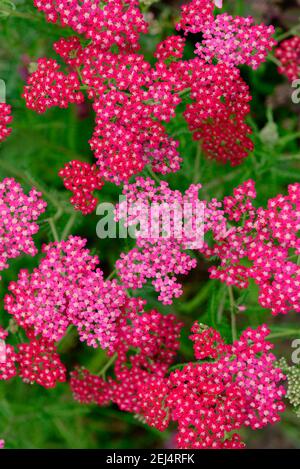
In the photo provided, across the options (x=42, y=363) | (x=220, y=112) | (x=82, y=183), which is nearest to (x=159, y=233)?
(x=82, y=183)

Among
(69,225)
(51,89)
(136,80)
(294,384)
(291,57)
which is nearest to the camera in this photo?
(136,80)

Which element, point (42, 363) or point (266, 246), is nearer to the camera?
point (266, 246)

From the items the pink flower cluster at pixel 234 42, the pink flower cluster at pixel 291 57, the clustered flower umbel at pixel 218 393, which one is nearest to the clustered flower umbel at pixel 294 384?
the clustered flower umbel at pixel 218 393

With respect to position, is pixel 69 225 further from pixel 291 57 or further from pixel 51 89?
pixel 291 57

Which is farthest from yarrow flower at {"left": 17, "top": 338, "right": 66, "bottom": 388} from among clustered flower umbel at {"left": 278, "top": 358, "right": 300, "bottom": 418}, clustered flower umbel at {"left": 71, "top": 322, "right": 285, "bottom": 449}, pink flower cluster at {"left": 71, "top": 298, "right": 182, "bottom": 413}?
clustered flower umbel at {"left": 278, "top": 358, "right": 300, "bottom": 418}

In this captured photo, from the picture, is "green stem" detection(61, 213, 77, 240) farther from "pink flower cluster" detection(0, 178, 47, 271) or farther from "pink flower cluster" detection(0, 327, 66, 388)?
"pink flower cluster" detection(0, 327, 66, 388)

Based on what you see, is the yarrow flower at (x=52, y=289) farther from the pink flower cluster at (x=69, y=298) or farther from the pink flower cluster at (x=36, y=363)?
the pink flower cluster at (x=36, y=363)
